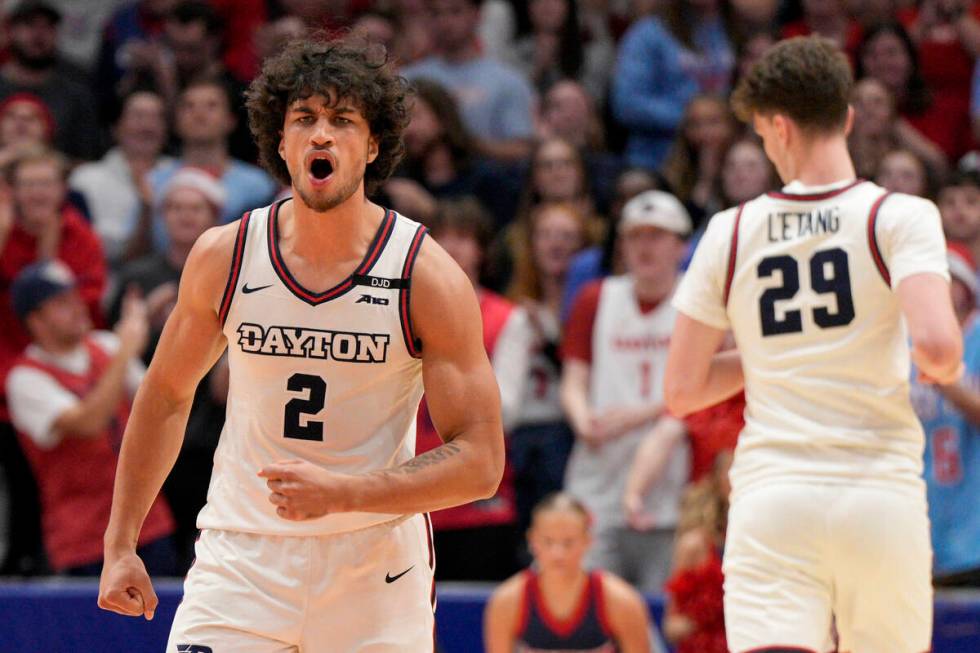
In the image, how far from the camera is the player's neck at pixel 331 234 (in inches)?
159

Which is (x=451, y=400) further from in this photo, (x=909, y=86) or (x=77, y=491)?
(x=909, y=86)

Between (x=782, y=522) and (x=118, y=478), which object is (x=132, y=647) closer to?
(x=118, y=478)

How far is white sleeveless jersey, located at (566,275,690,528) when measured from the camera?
815 cm

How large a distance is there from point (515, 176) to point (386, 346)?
6.12m

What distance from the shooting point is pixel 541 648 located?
7379 millimetres

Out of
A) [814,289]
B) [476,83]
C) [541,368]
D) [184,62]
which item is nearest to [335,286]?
[814,289]

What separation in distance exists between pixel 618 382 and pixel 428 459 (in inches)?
176

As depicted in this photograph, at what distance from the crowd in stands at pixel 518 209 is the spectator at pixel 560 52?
17 millimetres

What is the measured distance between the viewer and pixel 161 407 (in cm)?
412

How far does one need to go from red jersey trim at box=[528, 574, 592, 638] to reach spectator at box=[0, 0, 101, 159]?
5110 millimetres

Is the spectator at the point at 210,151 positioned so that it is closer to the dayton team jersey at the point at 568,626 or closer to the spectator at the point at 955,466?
the dayton team jersey at the point at 568,626

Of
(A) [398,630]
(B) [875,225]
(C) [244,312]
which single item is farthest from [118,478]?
(B) [875,225]

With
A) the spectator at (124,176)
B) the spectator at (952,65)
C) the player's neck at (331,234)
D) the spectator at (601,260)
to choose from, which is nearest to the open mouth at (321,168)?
the player's neck at (331,234)

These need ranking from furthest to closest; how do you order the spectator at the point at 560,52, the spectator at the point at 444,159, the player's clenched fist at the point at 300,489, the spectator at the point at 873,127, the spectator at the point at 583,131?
1. the spectator at the point at 560,52
2. the spectator at the point at 583,131
3. the spectator at the point at 444,159
4. the spectator at the point at 873,127
5. the player's clenched fist at the point at 300,489
